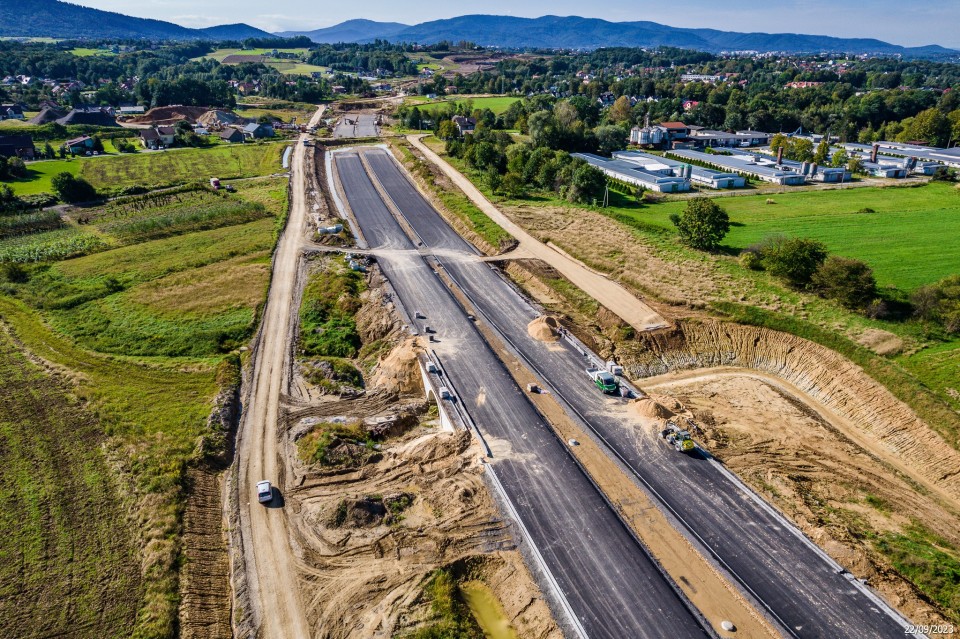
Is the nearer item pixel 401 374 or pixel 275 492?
pixel 275 492

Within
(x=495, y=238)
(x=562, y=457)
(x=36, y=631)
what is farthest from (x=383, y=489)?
(x=495, y=238)

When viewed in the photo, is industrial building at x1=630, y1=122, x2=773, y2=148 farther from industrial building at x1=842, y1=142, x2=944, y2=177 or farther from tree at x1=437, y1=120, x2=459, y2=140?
tree at x1=437, y1=120, x2=459, y2=140

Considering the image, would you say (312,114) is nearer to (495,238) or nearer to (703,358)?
(495,238)

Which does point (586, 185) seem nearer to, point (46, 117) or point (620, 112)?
point (620, 112)

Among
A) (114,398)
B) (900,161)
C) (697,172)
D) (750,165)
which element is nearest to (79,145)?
(114,398)

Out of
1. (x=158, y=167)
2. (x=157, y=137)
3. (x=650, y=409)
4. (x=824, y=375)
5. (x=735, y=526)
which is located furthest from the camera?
(x=157, y=137)

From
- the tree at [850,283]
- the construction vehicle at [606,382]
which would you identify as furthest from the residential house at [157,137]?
the tree at [850,283]
